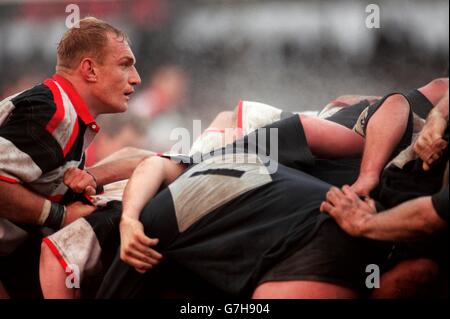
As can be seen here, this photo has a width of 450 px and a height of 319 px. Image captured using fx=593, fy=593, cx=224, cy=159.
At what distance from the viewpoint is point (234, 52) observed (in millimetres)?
1336

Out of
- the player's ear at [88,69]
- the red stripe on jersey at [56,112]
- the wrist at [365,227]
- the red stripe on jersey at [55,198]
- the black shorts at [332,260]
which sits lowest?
the black shorts at [332,260]

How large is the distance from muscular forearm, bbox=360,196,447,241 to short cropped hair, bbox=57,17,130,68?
21.1 inches

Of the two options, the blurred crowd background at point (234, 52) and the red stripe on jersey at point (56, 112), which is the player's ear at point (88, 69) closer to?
the red stripe on jersey at point (56, 112)

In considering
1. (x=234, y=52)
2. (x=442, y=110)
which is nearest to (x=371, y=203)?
(x=442, y=110)

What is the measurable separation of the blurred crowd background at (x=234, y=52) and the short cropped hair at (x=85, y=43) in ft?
0.78

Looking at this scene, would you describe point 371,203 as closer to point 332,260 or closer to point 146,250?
point 332,260

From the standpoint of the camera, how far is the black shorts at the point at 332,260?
71 cm

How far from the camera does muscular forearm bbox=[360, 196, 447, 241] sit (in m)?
0.68

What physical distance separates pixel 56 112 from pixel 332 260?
0.46 metres

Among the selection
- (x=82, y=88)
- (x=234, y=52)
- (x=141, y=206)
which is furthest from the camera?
(x=234, y=52)

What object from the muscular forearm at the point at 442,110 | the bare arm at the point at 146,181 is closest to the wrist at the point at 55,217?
the bare arm at the point at 146,181
